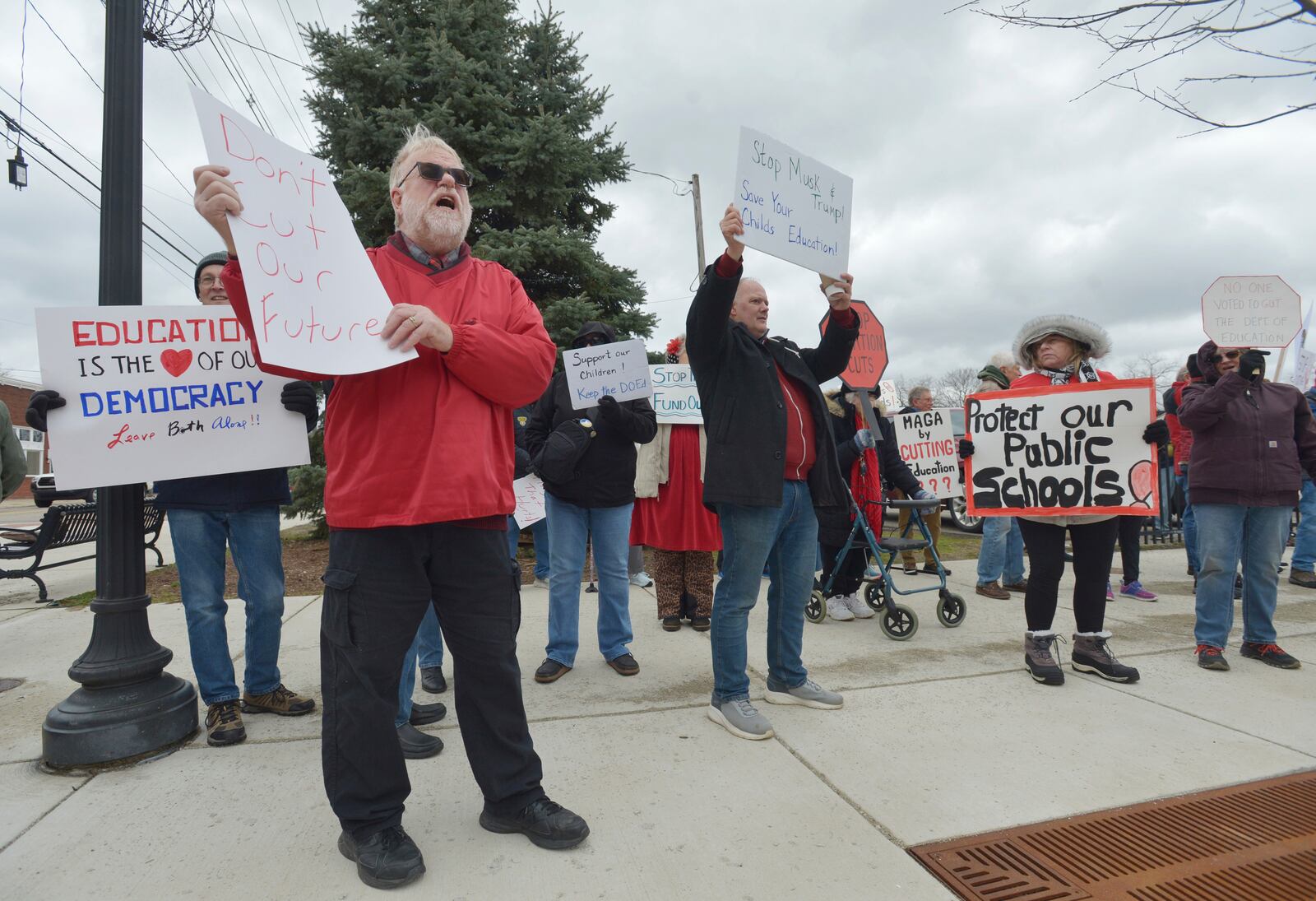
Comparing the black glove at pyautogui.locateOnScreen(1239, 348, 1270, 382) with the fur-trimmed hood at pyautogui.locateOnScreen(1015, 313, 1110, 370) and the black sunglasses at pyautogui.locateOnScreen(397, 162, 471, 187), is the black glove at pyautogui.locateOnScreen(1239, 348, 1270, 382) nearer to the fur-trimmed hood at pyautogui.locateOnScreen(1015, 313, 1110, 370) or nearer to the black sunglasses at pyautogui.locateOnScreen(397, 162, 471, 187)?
the fur-trimmed hood at pyautogui.locateOnScreen(1015, 313, 1110, 370)

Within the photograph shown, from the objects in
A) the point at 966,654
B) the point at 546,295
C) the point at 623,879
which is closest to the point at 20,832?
the point at 623,879

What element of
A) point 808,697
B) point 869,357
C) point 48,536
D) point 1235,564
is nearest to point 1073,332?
point 1235,564

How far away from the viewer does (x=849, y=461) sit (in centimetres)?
545

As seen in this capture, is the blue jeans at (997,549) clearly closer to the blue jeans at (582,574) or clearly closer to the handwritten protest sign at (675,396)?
the handwritten protest sign at (675,396)

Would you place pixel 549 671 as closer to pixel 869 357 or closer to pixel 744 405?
pixel 744 405

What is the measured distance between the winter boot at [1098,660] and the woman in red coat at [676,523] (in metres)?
2.20

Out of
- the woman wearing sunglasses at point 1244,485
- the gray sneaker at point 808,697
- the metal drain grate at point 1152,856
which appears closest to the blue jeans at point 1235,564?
the woman wearing sunglasses at point 1244,485

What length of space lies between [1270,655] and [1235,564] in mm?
581

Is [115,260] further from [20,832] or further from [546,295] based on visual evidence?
[546,295]

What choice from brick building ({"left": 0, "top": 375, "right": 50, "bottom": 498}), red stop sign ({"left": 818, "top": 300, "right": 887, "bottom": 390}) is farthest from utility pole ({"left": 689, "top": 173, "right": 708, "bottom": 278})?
brick building ({"left": 0, "top": 375, "right": 50, "bottom": 498})

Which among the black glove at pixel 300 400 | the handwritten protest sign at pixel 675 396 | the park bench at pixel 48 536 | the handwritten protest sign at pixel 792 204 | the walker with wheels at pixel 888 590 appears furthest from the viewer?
the park bench at pixel 48 536

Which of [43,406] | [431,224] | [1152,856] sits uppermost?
[431,224]

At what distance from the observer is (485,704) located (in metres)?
2.25

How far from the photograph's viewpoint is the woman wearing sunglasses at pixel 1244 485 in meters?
4.06
